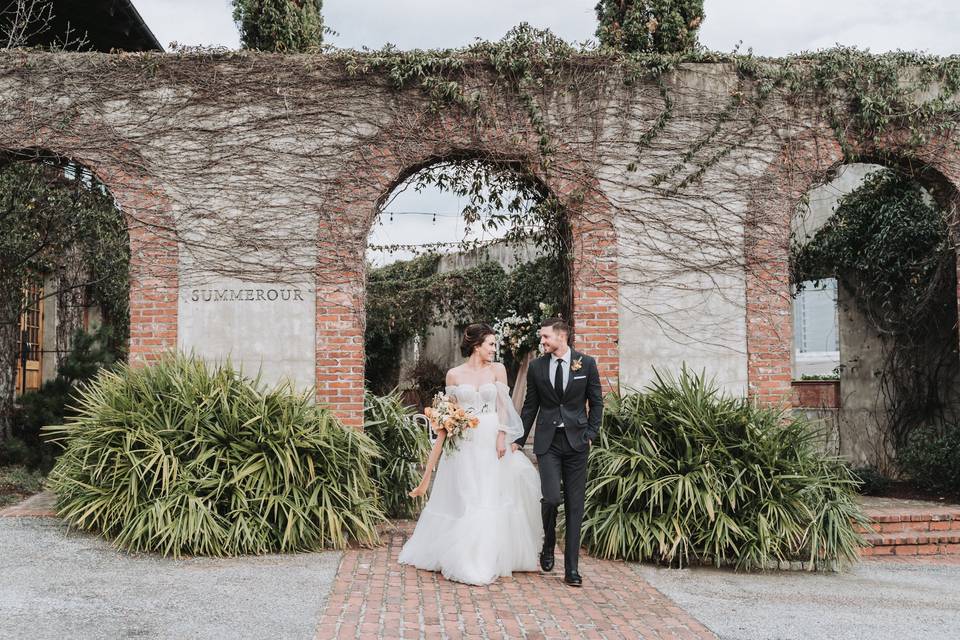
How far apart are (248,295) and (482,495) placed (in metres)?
3.19

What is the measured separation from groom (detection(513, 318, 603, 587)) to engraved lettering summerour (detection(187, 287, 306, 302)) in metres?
2.87

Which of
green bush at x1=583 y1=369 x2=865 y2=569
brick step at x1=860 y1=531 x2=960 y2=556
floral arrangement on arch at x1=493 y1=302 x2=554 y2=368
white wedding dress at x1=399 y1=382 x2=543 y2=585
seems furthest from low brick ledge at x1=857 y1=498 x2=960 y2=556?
floral arrangement on arch at x1=493 y1=302 x2=554 y2=368

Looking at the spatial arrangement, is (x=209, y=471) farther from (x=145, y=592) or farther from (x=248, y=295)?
(x=248, y=295)

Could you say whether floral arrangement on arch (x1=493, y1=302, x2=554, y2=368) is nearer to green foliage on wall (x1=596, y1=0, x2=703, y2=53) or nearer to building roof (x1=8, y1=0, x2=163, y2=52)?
green foliage on wall (x1=596, y1=0, x2=703, y2=53)

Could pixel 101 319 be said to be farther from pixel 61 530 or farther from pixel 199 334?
pixel 61 530

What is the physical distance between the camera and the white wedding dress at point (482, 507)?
5.58 metres

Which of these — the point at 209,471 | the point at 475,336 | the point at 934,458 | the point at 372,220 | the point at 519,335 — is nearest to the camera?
the point at 475,336

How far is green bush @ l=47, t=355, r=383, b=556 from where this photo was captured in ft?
19.8

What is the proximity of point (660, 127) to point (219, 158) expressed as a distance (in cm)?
408

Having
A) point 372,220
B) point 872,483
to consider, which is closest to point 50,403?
point 372,220

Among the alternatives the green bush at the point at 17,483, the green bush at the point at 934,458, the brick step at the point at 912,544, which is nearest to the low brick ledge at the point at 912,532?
the brick step at the point at 912,544

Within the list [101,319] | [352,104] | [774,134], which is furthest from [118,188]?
[101,319]

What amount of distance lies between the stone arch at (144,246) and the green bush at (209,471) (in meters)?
0.94

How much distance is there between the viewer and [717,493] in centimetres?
619
